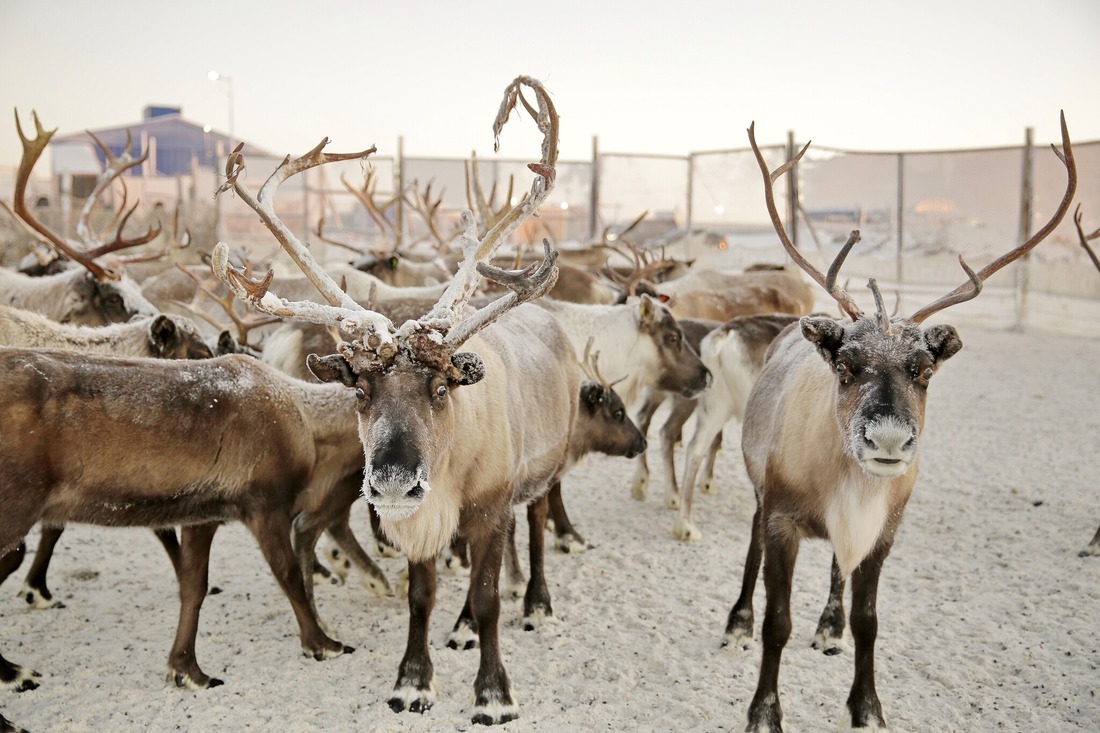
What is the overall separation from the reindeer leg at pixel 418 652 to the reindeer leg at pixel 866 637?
5.22 feet

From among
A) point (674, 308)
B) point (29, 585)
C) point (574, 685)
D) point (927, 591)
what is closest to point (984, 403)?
point (674, 308)

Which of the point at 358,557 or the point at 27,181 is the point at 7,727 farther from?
the point at 27,181

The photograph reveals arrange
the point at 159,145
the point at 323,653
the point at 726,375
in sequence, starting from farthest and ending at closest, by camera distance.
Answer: the point at 159,145 < the point at 726,375 < the point at 323,653

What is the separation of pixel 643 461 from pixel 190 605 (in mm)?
3430

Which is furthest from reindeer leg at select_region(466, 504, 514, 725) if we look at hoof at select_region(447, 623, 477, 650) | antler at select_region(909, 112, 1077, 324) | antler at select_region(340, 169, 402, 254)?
antler at select_region(340, 169, 402, 254)

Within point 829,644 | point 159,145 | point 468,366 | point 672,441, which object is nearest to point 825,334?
point 468,366

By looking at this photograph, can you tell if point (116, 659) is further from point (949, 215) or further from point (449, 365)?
point (949, 215)

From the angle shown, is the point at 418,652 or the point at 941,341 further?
the point at 418,652

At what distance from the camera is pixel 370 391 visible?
322 centimetres

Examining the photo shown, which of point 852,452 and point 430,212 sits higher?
point 430,212

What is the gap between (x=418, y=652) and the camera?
3.68m

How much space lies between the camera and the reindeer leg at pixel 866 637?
3.42m

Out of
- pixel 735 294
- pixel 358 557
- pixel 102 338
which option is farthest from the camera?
pixel 735 294

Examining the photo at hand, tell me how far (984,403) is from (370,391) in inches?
309
